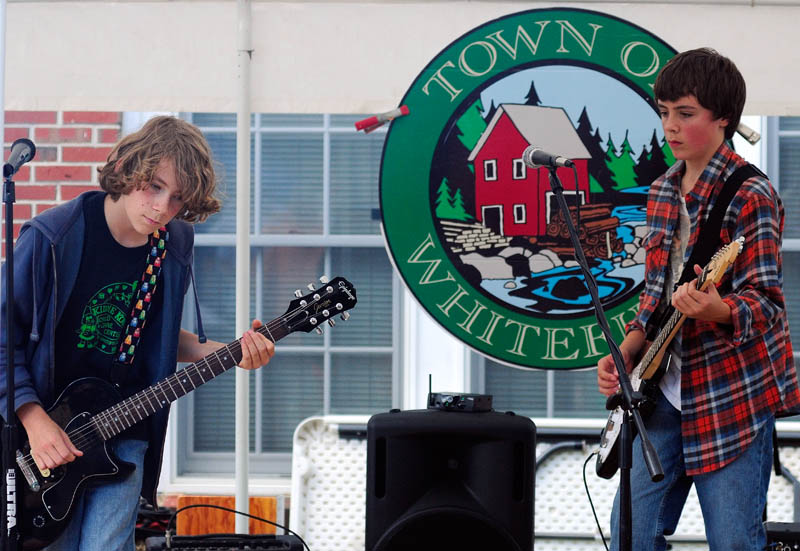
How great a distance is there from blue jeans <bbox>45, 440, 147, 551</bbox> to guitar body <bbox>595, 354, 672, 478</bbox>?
3.96 ft

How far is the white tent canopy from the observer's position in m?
2.68

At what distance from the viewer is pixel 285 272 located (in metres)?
3.60

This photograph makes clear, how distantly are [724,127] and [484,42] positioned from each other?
2.58ft

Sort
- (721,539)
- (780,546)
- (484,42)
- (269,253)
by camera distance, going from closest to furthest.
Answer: (721,539) → (780,546) → (484,42) → (269,253)

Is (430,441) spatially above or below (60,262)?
below

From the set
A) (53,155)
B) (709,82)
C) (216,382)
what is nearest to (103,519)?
(53,155)

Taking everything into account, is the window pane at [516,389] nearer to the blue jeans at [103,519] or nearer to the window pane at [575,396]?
the window pane at [575,396]

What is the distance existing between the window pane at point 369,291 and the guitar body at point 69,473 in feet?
4.22

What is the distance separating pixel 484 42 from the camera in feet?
8.99

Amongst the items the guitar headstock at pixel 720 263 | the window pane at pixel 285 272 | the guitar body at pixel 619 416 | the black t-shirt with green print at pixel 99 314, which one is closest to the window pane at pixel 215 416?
the window pane at pixel 285 272

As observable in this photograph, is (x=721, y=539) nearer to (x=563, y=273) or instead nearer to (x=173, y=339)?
(x=563, y=273)

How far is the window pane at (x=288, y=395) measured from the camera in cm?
364

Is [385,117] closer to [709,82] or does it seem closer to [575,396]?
[709,82]

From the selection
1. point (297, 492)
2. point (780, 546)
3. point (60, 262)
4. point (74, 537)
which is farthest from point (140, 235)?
point (780, 546)
